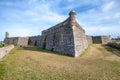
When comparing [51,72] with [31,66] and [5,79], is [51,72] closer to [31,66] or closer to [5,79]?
[31,66]

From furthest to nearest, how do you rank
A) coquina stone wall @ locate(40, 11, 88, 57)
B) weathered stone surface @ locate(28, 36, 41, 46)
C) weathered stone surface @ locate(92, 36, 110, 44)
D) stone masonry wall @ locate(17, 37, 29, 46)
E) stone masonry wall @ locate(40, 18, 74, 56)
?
weathered stone surface @ locate(92, 36, 110, 44) < stone masonry wall @ locate(17, 37, 29, 46) < weathered stone surface @ locate(28, 36, 41, 46) < stone masonry wall @ locate(40, 18, 74, 56) < coquina stone wall @ locate(40, 11, 88, 57)

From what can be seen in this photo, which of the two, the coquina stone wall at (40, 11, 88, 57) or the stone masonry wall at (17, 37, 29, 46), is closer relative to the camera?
the coquina stone wall at (40, 11, 88, 57)

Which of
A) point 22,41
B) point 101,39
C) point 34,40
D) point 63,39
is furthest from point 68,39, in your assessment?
point 22,41

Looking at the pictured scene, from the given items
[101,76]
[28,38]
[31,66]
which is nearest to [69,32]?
[31,66]

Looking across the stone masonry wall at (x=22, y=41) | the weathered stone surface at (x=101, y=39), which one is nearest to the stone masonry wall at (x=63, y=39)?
the stone masonry wall at (x=22, y=41)

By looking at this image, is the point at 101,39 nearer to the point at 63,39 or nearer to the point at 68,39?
the point at 63,39

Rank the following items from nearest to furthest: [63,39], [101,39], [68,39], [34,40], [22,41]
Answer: [68,39] → [63,39] → [101,39] → [22,41] → [34,40]

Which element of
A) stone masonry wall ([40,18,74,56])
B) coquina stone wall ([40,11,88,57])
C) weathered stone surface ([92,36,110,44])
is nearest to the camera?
coquina stone wall ([40,11,88,57])

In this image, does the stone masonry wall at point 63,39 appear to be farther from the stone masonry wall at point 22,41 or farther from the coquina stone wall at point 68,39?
the stone masonry wall at point 22,41

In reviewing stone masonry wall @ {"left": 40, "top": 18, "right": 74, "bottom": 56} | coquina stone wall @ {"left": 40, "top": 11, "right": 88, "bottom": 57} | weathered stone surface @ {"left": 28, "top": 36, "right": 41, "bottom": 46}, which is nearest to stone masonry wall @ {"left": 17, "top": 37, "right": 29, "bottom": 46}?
weathered stone surface @ {"left": 28, "top": 36, "right": 41, "bottom": 46}

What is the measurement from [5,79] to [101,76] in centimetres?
806

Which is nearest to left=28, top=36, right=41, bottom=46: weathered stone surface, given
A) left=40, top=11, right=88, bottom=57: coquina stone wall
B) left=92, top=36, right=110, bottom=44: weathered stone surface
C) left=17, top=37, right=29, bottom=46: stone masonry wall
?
left=17, top=37, right=29, bottom=46: stone masonry wall

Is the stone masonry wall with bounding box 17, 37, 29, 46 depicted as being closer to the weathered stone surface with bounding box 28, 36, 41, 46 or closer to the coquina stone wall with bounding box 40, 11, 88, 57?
the weathered stone surface with bounding box 28, 36, 41, 46

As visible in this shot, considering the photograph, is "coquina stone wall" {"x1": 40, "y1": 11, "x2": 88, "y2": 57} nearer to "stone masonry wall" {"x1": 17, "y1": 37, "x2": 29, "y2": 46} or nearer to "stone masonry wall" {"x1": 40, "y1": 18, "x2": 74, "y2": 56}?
"stone masonry wall" {"x1": 40, "y1": 18, "x2": 74, "y2": 56}
